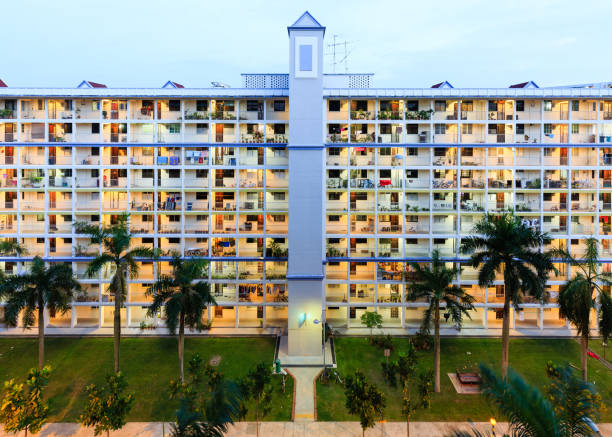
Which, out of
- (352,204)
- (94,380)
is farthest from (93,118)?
(352,204)

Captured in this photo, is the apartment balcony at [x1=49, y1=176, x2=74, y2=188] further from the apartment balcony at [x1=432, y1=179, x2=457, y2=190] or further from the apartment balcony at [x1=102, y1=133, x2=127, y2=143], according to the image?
the apartment balcony at [x1=432, y1=179, x2=457, y2=190]

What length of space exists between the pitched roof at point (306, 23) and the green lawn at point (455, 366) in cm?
2737

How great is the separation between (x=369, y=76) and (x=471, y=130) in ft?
38.5

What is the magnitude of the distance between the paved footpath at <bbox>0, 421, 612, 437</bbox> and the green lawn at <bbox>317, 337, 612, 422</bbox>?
669 mm

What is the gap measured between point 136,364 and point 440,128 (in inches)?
1360

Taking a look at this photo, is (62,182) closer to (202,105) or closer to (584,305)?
(202,105)

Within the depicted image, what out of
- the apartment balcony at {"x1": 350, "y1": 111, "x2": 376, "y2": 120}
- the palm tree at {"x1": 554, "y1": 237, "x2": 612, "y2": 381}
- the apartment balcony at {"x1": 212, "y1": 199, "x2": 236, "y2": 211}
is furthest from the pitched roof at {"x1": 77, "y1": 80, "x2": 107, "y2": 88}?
the palm tree at {"x1": 554, "y1": 237, "x2": 612, "y2": 381}

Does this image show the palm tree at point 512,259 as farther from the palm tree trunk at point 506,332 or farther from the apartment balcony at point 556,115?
the apartment balcony at point 556,115

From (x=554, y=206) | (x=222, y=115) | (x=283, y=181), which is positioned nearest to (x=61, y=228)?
(x=222, y=115)

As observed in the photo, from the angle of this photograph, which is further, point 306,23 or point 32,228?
point 32,228

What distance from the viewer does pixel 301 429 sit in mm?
21172

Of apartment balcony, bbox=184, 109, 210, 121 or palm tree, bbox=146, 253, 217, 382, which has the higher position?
apartment balcony, bbox=184, 109, 210, 121

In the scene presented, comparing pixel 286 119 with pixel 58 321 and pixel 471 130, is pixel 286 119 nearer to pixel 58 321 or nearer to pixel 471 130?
pixel 471 130

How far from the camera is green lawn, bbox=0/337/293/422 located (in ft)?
75.6
